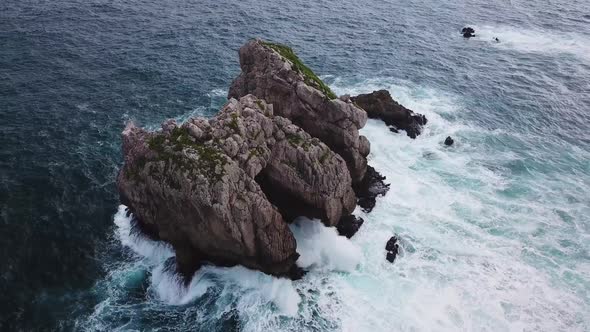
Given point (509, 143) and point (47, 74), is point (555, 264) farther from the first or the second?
point (47, 74)

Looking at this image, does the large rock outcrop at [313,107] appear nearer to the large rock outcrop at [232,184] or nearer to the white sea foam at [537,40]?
the large rock outcrop at [232,184]

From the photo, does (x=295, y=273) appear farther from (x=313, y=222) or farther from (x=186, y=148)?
(x=186, y=148)

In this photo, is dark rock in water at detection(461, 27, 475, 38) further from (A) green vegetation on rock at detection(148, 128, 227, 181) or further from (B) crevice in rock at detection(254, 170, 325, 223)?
(A) green vegetation on rock at detection(148, 128, 227, 181)

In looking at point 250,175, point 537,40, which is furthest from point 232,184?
point 537,40

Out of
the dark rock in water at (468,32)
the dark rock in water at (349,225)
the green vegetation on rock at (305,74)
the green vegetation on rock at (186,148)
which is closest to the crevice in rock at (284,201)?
the dark rock in water at (349,225)

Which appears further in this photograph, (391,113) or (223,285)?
(391,113)

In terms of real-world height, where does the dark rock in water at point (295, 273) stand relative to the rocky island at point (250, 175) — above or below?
below

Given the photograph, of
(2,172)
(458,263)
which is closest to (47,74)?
(2,172)
